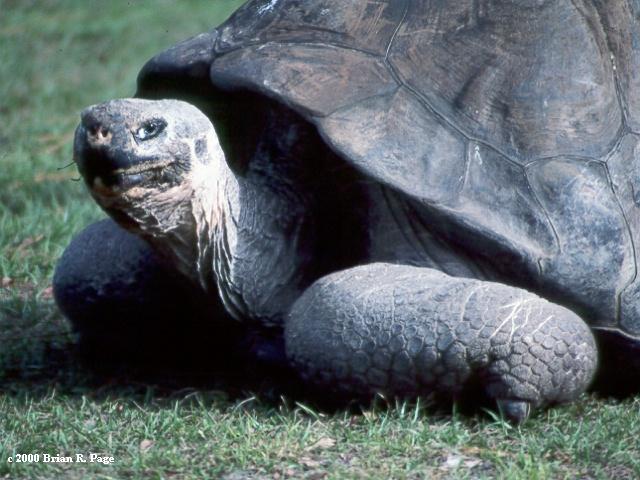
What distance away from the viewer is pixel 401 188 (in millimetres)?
3744

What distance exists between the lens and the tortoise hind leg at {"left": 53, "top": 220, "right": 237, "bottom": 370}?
14.3 ft

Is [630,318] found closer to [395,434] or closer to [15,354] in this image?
[395,434]

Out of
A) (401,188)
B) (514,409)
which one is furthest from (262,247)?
(514,409)

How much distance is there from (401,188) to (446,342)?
49cm

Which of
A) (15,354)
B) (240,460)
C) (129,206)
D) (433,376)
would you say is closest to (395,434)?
(433,376)

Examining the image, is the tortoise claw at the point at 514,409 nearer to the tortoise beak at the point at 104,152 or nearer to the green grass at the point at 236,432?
the green grass at the point at 236,432

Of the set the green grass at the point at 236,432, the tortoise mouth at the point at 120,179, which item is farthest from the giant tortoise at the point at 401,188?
the green grass at the point at 236,432

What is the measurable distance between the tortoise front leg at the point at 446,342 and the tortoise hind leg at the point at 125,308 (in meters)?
0.73

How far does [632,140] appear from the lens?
4.00 metres

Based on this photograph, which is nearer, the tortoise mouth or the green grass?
the green grass

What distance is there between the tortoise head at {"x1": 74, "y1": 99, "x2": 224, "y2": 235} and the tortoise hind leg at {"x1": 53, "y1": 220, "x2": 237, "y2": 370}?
0.61 meters

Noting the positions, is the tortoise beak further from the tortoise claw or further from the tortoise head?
the tortoise claw

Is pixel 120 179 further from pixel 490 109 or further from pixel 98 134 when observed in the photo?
pixel 490 109

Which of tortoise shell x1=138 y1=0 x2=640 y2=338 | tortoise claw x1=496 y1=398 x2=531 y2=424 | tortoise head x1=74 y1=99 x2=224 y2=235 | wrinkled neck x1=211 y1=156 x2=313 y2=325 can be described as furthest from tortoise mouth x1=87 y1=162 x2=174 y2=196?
tortoise claw x1=496 y1=398 x2=531 y2=424
